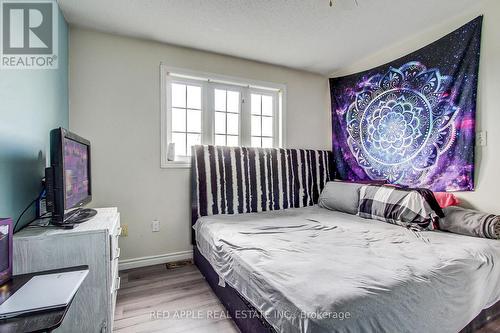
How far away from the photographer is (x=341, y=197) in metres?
2.72

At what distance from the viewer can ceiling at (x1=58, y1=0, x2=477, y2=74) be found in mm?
1967

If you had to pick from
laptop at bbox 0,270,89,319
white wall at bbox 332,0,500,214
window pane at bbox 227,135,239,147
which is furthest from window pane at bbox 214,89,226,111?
white wall at bbox 332,0,500,214

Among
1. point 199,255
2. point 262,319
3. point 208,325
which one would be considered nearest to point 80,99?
point 199,255

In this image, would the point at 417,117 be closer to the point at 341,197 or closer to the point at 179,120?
the point at 341,197

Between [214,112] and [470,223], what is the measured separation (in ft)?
8.52

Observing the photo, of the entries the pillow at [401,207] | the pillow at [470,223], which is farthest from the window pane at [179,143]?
the pillow at [470,223]

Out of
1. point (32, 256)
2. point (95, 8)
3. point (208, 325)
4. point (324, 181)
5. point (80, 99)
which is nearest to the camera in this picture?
point (32, 256)

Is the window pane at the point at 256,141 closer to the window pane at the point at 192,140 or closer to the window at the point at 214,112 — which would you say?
the window at the point at 214,112

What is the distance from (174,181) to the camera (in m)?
2.66

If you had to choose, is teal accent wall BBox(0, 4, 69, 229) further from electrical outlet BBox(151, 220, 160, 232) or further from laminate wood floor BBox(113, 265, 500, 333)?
electrical outlet BBox(151, 220, 160, 232)

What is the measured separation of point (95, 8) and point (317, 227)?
264cm

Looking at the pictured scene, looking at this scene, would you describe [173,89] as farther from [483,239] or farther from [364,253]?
[483,239]

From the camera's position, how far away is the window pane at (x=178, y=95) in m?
2.73

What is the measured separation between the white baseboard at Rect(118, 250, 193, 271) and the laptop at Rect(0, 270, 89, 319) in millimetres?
1619
